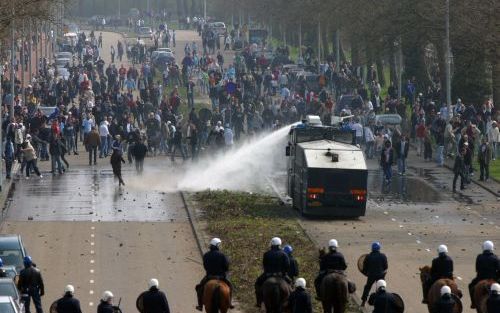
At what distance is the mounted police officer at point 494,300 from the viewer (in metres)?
26.6

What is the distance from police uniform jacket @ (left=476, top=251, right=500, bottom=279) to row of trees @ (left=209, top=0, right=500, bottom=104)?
85.4 ft

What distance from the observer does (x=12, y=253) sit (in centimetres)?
3316

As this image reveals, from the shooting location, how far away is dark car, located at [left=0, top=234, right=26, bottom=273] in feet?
108

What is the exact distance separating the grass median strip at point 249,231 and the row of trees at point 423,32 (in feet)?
42.2

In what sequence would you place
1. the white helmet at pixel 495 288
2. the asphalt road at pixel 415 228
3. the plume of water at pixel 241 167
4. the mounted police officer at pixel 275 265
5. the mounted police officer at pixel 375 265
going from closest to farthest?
1. the white helmet at pixel 495 288
2. the mounted police officer at pixel 275 265
3. the mounted police officer at pixel 375 265
4. the asphalt road at pixel 415 228
5. the plume of water at pixel 241 167

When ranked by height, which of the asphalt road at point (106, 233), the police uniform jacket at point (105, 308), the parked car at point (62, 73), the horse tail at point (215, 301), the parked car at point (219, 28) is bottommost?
the asphalt road at point (106, 233)

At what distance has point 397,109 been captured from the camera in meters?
68.9

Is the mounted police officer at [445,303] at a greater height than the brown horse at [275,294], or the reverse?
the mounted police officer at [445,303]

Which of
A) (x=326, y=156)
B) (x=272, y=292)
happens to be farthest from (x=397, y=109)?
(x=272, y=292)

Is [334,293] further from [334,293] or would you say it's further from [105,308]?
[105,308]

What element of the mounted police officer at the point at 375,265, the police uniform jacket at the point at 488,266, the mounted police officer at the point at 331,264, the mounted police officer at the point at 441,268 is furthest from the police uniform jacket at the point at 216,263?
the police uniform jacket at the point at 488,266

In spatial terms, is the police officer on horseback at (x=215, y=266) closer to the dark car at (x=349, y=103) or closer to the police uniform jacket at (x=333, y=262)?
the police uniform jacket at (x=333, y=262)

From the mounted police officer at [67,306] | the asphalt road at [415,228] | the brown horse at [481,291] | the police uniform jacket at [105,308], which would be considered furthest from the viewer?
the asphalt road at [415,228]

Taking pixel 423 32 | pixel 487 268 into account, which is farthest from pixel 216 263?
pixel 423 32
